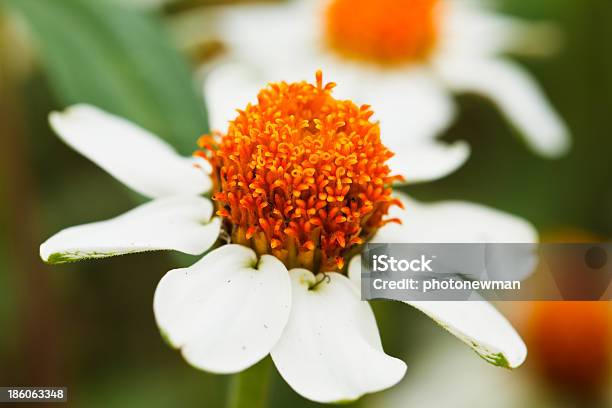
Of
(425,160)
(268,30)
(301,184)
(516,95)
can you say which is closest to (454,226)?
(425,160)

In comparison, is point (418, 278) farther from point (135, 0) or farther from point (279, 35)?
point (279, 35)

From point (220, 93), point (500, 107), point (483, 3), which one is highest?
point (483, 3)

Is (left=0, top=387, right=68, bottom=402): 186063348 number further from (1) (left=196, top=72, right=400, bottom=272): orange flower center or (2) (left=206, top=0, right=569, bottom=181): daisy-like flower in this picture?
(2) (left=206, top=0, right=569, bottom=181): daisy-like flower

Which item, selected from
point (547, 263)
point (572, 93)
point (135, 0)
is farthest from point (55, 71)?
point (572, 93)

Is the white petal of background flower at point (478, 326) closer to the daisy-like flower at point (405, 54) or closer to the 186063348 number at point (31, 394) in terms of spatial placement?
the 186063348 number at point (31, 394)

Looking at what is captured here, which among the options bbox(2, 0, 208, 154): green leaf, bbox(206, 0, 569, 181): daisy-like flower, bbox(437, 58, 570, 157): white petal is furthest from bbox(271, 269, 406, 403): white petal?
bbox(437, 58, 570, 157): white petal
